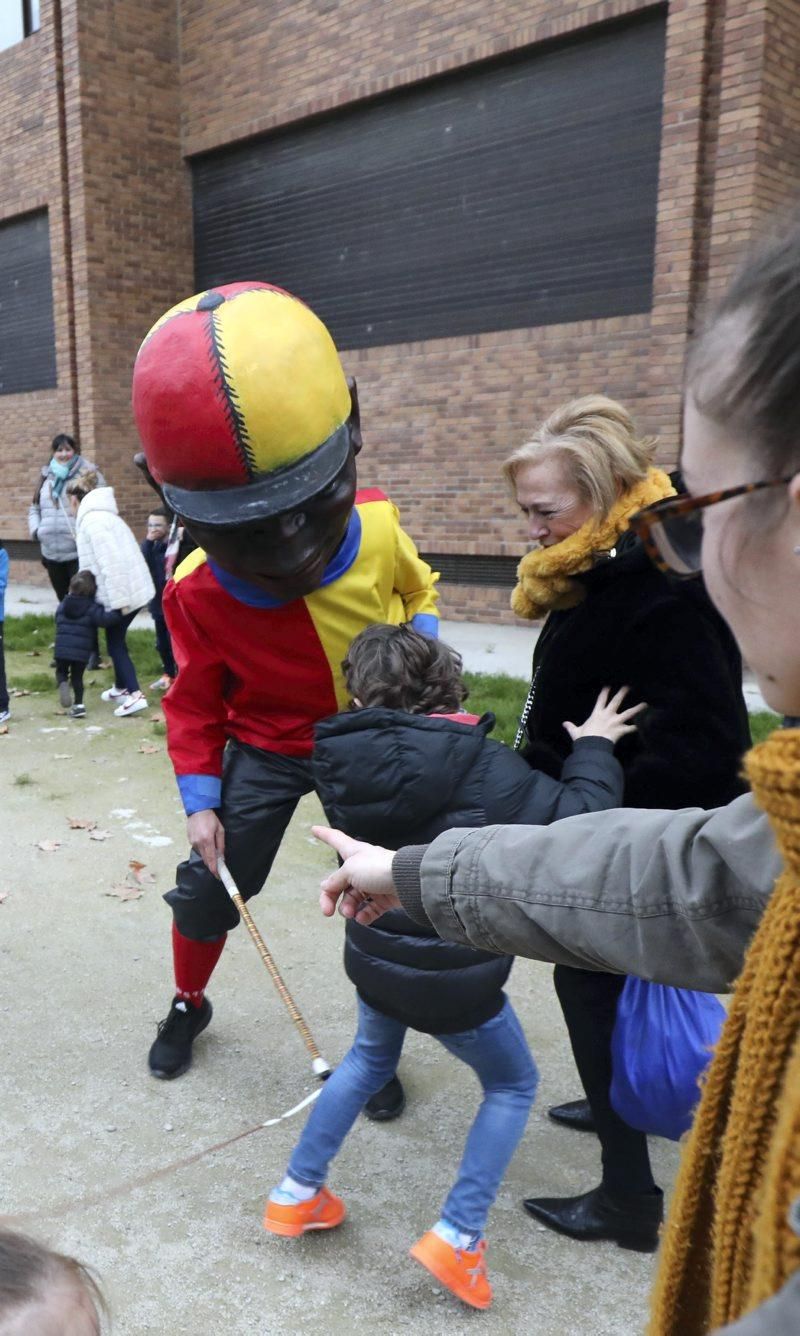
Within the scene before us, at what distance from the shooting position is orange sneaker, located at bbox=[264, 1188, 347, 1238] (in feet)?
7.82

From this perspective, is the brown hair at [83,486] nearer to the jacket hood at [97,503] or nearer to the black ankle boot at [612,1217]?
the jacket hood at [97,503]

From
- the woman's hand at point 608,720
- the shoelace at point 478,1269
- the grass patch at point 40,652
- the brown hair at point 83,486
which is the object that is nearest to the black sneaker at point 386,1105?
the shoelace at point 478,1269

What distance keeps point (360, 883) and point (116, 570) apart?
6273 millimetres

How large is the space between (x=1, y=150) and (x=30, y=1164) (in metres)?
14.3

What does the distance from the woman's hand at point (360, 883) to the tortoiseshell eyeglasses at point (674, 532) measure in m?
0.63

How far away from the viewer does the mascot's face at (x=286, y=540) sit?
2312mm

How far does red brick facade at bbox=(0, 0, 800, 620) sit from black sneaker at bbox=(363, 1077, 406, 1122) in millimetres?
4946

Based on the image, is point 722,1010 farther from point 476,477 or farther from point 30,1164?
point 476,477

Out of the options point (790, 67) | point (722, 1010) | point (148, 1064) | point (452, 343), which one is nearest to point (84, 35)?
point (452, 343)

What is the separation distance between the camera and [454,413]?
1002cm

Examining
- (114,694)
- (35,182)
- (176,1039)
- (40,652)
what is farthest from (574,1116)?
(35,182)

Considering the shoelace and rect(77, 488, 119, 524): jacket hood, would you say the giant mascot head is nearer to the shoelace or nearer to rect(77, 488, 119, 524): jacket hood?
the shoelace

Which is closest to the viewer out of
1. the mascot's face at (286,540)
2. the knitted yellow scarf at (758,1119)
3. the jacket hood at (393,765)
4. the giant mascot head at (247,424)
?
the knitted yellow scarf at (758,1119)

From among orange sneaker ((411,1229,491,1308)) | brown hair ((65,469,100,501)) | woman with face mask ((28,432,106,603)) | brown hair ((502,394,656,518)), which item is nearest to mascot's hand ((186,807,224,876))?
orange sneaker ((411,1229,491,1308))
